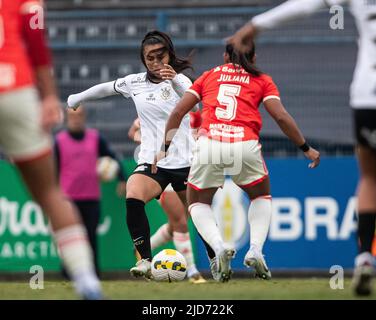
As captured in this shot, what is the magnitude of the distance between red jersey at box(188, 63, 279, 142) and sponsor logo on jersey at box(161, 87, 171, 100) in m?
1.00

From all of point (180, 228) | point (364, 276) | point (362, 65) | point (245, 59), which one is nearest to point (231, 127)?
point (245, 59)

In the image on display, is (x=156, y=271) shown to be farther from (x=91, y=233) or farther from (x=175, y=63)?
(x=91, y=233)

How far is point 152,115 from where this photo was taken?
10070 millimetres

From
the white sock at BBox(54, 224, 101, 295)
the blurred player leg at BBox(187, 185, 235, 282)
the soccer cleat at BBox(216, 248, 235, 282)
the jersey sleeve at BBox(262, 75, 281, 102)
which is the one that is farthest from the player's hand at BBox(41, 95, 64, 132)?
the jersey sleeve at BBox(262, 75, 281, 102)

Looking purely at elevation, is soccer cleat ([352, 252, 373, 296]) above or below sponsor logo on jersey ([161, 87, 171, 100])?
below

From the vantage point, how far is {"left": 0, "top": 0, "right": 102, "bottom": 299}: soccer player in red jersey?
17.3 ft

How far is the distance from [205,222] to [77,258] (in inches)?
150

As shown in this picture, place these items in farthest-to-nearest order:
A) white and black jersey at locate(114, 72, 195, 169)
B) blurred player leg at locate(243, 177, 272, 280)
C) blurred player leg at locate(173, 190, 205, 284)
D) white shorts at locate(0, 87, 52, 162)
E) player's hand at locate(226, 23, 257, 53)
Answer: blurred player leg at locate(173, 190, 205, 284)
white and black jersey at locate(114, 72, 195, 169)
blurred player leg at locate(243, 177, 272, 280)
player's hand at locate(226, 23, 257, 53)
white shorts at locate(0, 87, 52, 162)

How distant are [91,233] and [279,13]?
7.40 meters

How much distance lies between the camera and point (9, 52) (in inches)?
210

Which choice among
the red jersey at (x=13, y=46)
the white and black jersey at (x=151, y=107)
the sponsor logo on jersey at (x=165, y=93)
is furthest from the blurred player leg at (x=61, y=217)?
the sponsor logo on jersey at (x=165, y=93)

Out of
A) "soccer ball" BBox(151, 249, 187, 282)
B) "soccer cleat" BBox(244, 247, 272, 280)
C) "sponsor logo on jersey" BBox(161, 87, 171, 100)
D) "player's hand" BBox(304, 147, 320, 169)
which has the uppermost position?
"sponsor logo on jersey" BBox(161, 87, 171, 100)

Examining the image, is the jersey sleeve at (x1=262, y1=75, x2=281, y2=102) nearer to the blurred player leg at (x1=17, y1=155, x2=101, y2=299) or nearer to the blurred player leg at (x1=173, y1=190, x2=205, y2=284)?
the blurred player leg at (x1=173, y1=190, x2=205, y2=284)

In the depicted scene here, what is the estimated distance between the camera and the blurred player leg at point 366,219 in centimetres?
640
